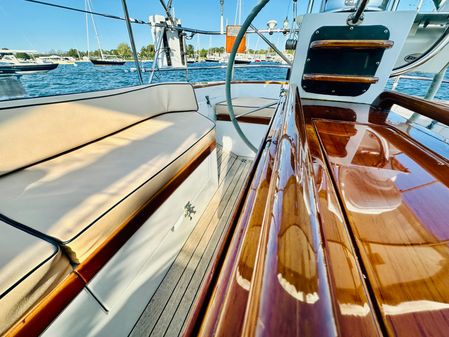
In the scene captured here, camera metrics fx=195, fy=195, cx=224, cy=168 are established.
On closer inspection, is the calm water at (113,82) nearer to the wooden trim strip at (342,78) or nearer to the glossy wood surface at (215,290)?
the wooden trim strip at (342,78)

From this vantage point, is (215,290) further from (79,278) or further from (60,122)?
(60,122)

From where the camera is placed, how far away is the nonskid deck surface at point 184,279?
87cm

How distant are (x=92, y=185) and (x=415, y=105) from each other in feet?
4.53

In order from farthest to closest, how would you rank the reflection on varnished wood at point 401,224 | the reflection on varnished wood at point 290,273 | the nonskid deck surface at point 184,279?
1. the nonskid deck surface at point 184,279
2. the reflection on varnished wood at point 401,224
3. the reflection on varnished wood at point 290,273

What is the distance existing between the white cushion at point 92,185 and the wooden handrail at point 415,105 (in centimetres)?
111

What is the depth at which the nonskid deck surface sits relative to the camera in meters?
0.87

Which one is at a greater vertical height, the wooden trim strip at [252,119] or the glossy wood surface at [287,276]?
the glossy wood surface at [287,276]

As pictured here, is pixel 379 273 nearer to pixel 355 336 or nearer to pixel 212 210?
pixel 355 336

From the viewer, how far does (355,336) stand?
0.16 meters

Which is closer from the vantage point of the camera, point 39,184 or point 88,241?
point 88,241

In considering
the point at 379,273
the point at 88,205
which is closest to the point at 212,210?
the point at 88,205

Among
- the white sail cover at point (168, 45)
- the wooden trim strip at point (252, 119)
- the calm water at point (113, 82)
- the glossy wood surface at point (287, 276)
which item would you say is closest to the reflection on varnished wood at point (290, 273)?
the glossy wood surface at point (287, 276)

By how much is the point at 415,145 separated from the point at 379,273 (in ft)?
2.02

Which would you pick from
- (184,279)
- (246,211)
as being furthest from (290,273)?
(184,279)
